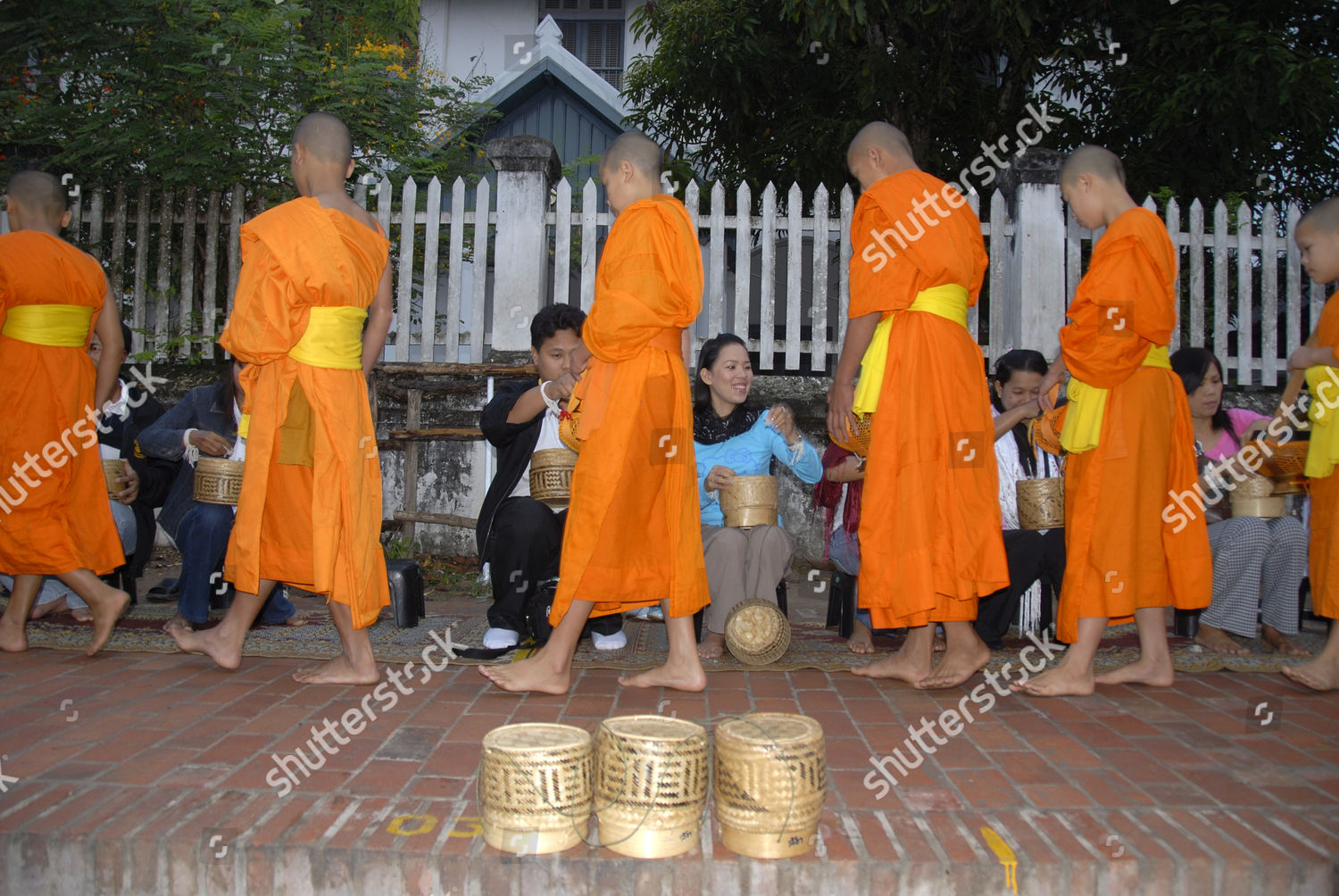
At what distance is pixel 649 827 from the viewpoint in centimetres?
222

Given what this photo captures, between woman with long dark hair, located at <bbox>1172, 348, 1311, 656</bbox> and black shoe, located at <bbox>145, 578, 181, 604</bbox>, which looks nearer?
woman with long dark hair, located at <bbox>1172, 348, 1311, 656</bbox>

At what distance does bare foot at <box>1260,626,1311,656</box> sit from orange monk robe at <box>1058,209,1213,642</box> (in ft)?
3.57

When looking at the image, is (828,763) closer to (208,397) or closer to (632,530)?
(632,530)

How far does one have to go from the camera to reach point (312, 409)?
136 inches

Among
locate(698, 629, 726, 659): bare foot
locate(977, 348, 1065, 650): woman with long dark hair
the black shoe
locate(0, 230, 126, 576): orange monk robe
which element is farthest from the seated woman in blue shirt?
the black shoe

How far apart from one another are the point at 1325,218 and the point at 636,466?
9.71ft

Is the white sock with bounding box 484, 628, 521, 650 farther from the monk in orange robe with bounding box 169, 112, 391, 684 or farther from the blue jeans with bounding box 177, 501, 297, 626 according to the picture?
the blue jeans with bounding box 177, 501, 297, 626

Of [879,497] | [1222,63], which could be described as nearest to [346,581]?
[879,497]

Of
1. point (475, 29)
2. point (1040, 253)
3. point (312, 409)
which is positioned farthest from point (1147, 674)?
point (475, 29)

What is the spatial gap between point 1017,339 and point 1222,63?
12.0 feet

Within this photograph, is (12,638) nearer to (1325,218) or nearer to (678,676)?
(678,676)

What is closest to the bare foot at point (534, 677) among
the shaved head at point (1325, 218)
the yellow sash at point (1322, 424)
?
the yellow sash at point (1322, 424)

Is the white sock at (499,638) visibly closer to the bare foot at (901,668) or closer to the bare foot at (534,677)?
the bare foot at (534,677)

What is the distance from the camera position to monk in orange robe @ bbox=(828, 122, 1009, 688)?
3.53m
